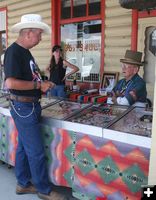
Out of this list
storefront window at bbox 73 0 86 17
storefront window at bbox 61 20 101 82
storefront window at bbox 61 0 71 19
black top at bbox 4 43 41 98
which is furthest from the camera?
storefront window at bbox 61 0 71 19

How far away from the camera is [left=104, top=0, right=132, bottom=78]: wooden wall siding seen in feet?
17.2

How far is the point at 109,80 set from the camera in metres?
5.57

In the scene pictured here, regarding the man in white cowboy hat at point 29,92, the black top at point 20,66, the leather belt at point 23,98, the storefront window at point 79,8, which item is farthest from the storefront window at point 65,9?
the leather belt at point 23,98

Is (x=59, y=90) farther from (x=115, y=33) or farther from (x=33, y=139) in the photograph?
(x=33, y=139)

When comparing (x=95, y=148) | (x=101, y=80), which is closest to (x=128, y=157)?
Result: (x=95, y=148)

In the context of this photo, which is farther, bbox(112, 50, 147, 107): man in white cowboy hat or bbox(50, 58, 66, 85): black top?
bbox(50, 58, 66, 85): black top

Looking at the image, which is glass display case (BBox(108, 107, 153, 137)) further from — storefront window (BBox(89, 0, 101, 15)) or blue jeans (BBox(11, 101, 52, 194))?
storefront window (BBox(89, 0, 101, 15))

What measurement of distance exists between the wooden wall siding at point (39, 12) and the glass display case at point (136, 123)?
4.23m

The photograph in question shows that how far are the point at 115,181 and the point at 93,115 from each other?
2.47 ft

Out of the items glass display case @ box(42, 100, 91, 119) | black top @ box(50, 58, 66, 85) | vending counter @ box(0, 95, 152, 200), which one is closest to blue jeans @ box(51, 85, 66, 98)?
black top @ box(50, 58, 66, 85)

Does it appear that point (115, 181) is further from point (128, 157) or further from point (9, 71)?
point (9, 71)

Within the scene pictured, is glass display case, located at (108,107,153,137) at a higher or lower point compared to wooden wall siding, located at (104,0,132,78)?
lower

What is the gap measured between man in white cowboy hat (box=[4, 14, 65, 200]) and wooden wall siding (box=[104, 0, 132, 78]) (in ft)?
7.98

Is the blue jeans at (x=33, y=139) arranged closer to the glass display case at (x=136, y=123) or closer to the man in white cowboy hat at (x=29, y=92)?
the man in white cowboy hat at (x=29, y=92)
